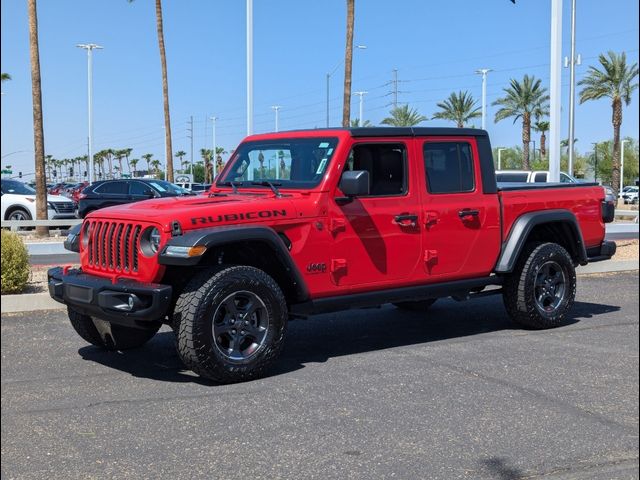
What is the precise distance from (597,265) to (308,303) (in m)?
6.56

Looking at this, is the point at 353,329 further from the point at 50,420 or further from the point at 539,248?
the point at 50,420

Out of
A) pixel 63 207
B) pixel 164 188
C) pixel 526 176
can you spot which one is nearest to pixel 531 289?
pixel 164 188

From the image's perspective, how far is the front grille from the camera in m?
24.3

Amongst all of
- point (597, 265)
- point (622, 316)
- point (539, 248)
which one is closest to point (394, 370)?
point (539, 248)

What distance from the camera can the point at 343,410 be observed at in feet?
16.1

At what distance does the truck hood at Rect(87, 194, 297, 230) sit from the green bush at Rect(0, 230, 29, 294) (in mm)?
2985

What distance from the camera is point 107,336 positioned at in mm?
6504

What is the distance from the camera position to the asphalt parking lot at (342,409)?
3.98 m

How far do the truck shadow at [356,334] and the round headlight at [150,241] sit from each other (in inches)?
36.7

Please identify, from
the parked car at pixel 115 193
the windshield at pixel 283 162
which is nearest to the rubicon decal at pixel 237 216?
the windshield at pixel 283 162

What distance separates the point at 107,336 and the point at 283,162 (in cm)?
203

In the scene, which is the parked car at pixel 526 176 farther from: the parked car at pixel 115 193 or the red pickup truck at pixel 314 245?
the red pickup truck at pixel 314 245

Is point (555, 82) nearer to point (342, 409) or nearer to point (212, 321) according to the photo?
point (212, 321)

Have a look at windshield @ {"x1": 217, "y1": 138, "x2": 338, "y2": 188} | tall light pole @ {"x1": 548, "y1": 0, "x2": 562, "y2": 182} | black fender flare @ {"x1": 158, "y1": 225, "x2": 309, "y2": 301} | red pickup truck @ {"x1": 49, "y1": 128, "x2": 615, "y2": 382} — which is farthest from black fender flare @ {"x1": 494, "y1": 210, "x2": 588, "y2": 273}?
tall light pole @ {"x1": 548, "y1": 0, "x2": 562, "y2": 182}
